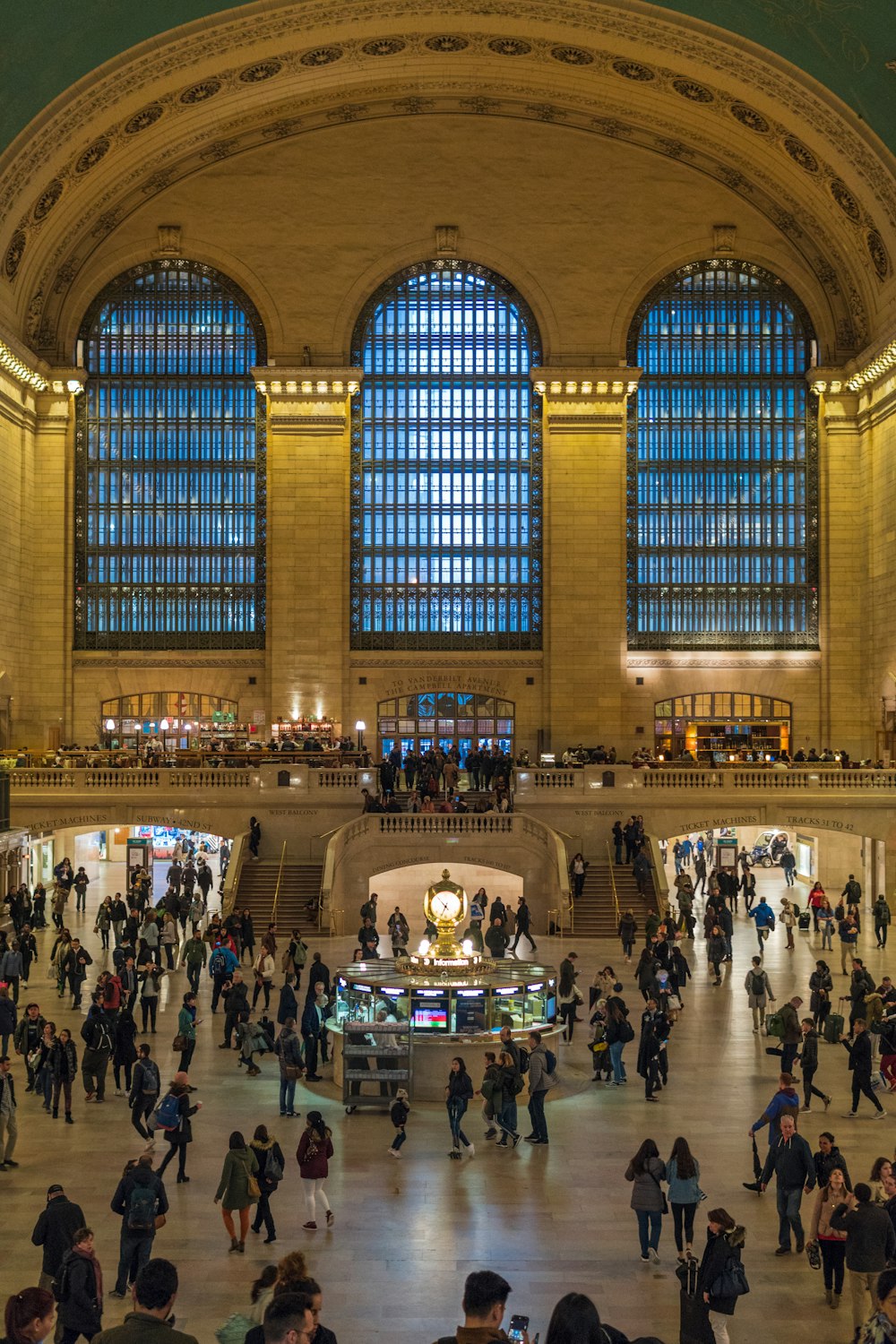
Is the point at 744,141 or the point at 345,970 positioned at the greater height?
the point at 744,141

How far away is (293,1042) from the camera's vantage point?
1658 cm

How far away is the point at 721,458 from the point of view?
47031 mm

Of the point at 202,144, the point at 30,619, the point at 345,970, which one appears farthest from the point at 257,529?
the point at 345,970

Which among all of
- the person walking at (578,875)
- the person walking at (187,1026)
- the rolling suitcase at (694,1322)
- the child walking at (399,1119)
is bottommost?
the child walking at (399,1119)

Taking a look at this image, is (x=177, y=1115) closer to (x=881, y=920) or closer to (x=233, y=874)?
(x=233, y=874)

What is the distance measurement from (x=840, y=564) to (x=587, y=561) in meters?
8.25

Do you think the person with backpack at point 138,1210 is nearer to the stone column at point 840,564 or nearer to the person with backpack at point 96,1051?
the person with backpack at point 96,1051

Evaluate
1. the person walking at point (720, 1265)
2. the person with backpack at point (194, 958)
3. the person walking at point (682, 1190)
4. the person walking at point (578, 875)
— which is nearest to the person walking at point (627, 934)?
the person walking at point (578, 875)

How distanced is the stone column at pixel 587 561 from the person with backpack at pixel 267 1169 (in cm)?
3340

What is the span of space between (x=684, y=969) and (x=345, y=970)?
687 cm

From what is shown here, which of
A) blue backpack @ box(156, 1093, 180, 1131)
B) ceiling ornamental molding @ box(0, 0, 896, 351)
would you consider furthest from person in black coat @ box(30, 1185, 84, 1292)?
ceiling ornamental molding @ box(0, 0, 896, 351)

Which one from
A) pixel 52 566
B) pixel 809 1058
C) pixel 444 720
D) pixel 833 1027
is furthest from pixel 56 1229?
pixel 52 566

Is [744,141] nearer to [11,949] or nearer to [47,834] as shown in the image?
[47,834]

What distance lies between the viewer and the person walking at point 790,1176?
12.4 meters
